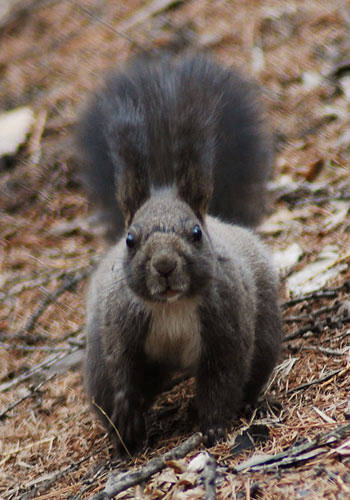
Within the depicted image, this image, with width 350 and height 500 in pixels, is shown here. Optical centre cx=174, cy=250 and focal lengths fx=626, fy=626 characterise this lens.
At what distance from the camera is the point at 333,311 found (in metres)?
3.58

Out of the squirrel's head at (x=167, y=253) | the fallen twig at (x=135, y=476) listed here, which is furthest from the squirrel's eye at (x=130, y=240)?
the fallen twig at (x=135, y=476)

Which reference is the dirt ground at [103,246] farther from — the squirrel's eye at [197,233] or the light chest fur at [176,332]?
the squirrel's eye at [197,233]

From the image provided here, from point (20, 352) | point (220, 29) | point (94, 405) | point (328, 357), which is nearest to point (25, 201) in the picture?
point (20, 352)

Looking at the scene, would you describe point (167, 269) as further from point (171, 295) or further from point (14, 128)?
point (14, 128)

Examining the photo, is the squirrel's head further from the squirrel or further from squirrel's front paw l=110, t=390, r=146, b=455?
squirrel's front paw l=110, t=390, r=146, b=455

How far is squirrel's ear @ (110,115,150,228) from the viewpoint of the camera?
2725 mm

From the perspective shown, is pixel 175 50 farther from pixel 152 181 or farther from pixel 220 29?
pixel 152 181

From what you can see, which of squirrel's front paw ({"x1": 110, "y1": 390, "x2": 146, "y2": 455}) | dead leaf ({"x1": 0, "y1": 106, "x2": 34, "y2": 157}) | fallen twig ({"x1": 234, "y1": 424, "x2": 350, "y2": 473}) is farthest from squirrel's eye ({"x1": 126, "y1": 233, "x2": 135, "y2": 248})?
dead leaf ({"x1": 0, "y1": 106, "x2": 34, "y2": 157})

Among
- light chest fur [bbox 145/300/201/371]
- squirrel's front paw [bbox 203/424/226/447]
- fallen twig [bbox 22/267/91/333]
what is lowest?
fallen twig [bbox 22/267/91/333]

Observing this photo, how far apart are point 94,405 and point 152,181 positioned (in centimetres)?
118

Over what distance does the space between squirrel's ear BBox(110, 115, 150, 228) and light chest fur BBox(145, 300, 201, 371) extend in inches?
19.1

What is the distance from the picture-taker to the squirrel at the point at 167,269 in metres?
2.67

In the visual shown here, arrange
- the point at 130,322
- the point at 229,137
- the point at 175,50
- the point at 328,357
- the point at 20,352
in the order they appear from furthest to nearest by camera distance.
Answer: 1. the point at 175,50
2. the point at 20,352
3. the point at 229,137
4. the point at 328,357
5. the point at 130,322

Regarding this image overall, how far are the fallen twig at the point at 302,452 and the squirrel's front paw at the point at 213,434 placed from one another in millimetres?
439
